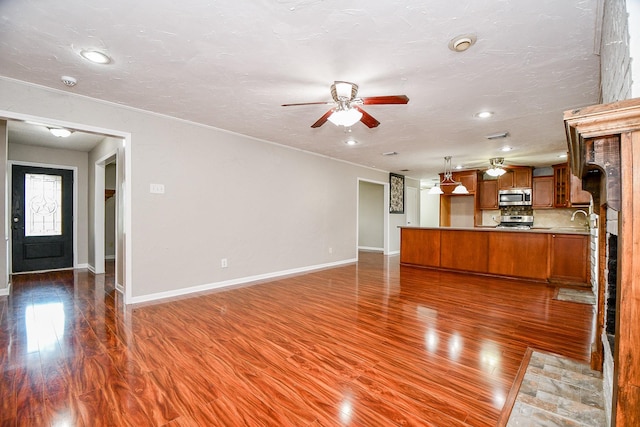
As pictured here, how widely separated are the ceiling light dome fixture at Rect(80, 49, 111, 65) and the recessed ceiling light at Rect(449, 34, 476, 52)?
9.31 ft

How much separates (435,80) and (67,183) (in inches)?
283

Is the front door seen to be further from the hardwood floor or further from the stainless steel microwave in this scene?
the stainless steel microwave

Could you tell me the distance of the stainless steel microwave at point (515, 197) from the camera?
7.54 metres

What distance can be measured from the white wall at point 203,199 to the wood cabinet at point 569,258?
4.22 m

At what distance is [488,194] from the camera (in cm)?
821

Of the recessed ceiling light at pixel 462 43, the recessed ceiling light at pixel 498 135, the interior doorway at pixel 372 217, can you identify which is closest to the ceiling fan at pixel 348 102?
the recessed ceiling light at pixel 462 43

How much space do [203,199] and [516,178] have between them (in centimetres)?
782

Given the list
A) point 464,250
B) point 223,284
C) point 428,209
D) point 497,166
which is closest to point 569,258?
point 464,250

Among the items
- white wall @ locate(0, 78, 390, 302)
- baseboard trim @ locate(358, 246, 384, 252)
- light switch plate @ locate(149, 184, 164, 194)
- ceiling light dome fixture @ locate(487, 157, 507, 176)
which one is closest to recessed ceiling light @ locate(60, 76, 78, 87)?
white wall @ locate(0, 78, 390, 302)

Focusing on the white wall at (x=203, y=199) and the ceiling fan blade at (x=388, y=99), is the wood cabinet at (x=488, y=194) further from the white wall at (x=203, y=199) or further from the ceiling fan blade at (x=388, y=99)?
the ceiling fan blade at (x=388, y=99)

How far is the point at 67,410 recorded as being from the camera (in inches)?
68.1

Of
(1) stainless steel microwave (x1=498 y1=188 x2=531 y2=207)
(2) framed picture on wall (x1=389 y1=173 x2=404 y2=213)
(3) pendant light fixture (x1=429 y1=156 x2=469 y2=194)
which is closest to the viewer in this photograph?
(3) pendant light fixture (x1=429 y1=156 x2=469 y2=194)

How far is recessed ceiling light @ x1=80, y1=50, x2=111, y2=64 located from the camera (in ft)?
7.85

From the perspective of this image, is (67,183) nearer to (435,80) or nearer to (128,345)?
(128,345)
